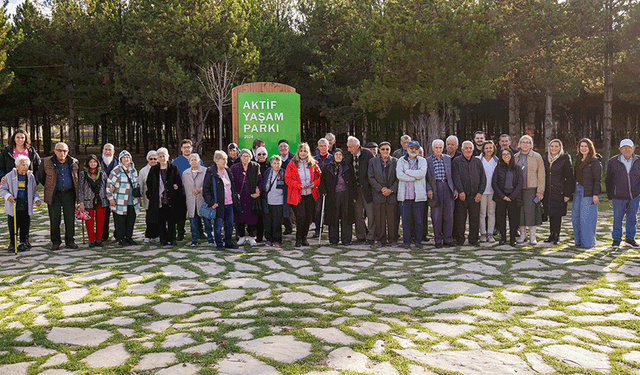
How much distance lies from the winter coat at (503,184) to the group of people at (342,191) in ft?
0.06

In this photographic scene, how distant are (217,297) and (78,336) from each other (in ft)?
5.38

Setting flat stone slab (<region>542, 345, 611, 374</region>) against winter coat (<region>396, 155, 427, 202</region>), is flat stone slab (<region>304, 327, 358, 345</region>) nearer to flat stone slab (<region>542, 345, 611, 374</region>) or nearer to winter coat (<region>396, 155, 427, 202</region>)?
flat stone slab (<region>542, 345, 611, 374</region>)

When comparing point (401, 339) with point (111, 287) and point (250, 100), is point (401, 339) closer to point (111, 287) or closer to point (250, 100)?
point (111, 287)

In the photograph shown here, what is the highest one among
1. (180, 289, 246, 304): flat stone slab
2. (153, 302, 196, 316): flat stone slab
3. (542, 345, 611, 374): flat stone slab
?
(180, 289, 246, 304): flat stone slab

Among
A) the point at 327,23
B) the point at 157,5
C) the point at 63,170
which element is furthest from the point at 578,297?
the point at 327,23

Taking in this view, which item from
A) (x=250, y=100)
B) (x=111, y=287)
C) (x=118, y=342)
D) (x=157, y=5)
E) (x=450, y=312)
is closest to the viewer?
(x=118, y=342)

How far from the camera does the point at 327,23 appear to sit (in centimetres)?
3481

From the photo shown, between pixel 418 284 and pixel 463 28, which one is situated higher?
pixel 463 28

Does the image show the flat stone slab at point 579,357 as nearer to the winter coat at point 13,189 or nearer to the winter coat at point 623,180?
the winter coat at point 623,180

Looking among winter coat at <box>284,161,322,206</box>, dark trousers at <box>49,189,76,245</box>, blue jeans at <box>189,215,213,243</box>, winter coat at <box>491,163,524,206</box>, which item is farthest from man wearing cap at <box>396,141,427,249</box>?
dark trousers at <box>49,189,76,245</box>

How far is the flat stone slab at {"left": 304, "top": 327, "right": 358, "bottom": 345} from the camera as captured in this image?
4.66 meters

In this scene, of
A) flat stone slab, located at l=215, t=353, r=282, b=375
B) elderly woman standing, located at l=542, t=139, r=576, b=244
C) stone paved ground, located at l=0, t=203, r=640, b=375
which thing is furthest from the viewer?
elderly woman standing, located at l=542, t=139, r=576, b=244

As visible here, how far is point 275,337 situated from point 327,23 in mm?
32442

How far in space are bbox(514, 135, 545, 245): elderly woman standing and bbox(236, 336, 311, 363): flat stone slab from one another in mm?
6049
